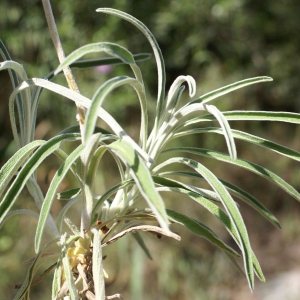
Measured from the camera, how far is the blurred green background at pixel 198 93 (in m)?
2.15

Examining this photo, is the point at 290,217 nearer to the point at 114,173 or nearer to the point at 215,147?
the point at 215,147

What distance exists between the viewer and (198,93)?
243cm

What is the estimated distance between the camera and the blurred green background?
2.15 m

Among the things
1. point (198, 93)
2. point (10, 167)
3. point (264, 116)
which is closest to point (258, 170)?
point (264, 116)

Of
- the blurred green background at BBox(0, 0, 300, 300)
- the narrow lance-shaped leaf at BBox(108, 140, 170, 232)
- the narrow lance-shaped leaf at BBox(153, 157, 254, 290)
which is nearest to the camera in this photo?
the narrow lance-shaped leaf at BBox(108, 140, 170, 232)

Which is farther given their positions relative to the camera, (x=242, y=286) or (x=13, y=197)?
(x=242, y=286)

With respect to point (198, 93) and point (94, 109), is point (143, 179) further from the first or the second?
point (198, 93)

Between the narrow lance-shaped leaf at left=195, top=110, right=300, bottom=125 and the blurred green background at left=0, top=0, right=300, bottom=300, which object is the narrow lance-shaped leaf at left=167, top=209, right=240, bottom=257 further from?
the blurred green background at left=0, top=0, right=300, bottom=300

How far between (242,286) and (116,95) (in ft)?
4.39

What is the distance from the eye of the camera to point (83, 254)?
532 millimetres

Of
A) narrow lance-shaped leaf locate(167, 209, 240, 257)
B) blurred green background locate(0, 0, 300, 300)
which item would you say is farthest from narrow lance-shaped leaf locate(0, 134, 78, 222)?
blurred green background locate(0, 0, 300, 300)

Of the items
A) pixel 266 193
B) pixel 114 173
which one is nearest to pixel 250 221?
pixel 266 193

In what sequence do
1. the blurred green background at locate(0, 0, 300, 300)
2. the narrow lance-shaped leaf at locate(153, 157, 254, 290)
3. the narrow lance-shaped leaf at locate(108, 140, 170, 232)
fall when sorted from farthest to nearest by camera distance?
the blurred green background at locate(0, 0, 300, 300) → the narrow lance-shaped leaf at locate(153, 157, 254, 290) → the narrow lance-shaped leaf at locate(108, 140, 170, 232)

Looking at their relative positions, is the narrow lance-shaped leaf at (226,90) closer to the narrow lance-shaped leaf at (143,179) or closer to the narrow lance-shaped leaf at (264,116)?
the narrow lance-shaped leaf at (264,116)
